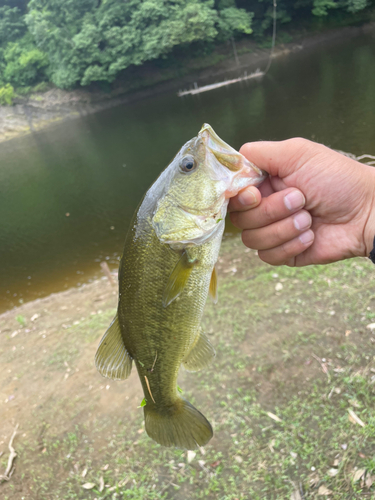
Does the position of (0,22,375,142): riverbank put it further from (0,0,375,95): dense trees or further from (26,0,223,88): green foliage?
(26,0,223,88): green foliage

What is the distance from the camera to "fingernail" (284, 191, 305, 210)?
210 cm

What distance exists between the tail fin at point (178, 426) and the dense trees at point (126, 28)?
44.0 metres

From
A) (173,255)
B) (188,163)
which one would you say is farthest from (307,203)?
(173,255)

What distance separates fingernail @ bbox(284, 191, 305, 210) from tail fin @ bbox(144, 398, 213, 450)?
1.41 m

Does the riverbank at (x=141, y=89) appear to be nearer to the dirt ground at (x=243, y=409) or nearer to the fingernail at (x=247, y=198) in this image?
the dirt ground at (x=243, y=409)

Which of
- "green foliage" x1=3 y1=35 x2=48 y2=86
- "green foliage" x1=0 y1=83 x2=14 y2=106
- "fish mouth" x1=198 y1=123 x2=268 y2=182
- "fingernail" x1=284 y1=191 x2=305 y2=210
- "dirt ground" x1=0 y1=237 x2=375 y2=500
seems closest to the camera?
"fish mouth" x1=198 y1=123 x2=268 y2=182

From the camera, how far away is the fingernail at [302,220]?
223 centimetres

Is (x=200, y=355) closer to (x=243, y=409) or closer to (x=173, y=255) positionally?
(x=173, y=255)

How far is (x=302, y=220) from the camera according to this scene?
2.23 meters

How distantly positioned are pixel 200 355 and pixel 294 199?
116 cm

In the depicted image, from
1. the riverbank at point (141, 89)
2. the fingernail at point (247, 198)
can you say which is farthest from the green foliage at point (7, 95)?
the fingernail at point (247, 198)

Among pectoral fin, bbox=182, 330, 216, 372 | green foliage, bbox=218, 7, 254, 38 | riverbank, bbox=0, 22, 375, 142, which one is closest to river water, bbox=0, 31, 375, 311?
riverbank, bbox=0, 22, 375, 142

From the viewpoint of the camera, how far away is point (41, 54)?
48.2 m

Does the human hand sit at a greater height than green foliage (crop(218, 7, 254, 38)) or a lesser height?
greater
